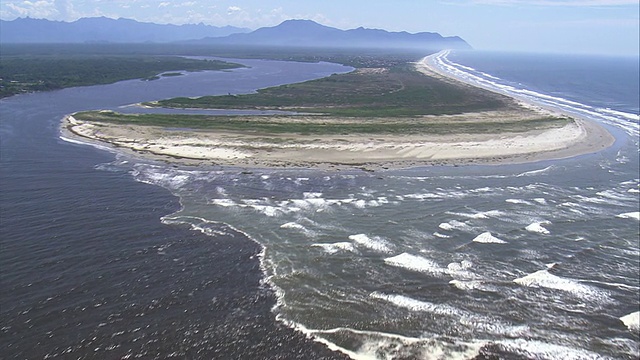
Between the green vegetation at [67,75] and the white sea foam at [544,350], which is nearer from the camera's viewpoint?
the white sea foam at [544,350]

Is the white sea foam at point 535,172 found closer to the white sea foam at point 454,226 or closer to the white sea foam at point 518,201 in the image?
the white sea foam at point 518,201

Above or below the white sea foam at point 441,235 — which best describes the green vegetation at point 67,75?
above

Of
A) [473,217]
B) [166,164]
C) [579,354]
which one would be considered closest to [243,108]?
[166,164]

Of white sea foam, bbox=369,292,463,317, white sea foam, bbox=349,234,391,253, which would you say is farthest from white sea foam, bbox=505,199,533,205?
white sea foam, bbox=369,292,463,317

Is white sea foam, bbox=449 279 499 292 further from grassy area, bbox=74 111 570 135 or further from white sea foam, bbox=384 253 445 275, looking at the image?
grassy area, bbox=74 111 570 135

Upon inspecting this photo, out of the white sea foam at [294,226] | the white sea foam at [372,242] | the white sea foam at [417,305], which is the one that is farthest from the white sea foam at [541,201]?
the white sea foam at [294,226]
